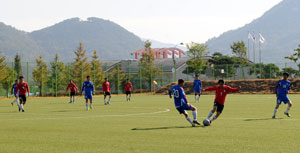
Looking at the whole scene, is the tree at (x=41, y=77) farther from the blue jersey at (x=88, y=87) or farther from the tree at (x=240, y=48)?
the tree at (x=240, y=48)

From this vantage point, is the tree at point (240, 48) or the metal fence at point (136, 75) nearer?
the metal fence at point (136, 75)

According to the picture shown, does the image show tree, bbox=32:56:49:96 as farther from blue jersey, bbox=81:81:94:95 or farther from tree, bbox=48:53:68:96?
blue jersey, bbox=81:81:94:95

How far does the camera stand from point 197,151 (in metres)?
10.4

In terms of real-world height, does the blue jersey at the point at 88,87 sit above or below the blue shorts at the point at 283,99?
above

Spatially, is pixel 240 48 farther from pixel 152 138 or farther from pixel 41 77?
pixel 152 138

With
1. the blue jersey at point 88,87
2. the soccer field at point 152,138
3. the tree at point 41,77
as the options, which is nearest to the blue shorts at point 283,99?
the soccer field at point 152,138

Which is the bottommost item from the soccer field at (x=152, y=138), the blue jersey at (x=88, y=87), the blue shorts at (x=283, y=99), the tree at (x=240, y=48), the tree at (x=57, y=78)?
the soccer field at (x=152, y=138)

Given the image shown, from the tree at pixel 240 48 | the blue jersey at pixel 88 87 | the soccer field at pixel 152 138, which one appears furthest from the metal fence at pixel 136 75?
the soccer field at pixel 152 138

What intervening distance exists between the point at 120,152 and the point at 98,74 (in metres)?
64.4

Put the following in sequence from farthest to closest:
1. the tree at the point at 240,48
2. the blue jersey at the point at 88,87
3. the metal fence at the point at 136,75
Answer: the tree at the point at 240,48 < the metal fence at the point at 136,75 < the blue jersey at the point at 88,87

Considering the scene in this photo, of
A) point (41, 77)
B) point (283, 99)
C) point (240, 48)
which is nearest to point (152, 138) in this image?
point (283, 99)

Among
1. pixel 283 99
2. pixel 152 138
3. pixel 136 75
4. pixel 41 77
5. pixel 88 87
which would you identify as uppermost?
pixel 136 75

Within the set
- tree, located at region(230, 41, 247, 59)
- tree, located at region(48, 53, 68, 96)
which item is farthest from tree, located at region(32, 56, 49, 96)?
tree, located at region(230, 41, 247, 59)

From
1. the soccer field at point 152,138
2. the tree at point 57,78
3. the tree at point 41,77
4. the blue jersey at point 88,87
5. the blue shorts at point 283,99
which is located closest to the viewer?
the soccer field at point 152,138
